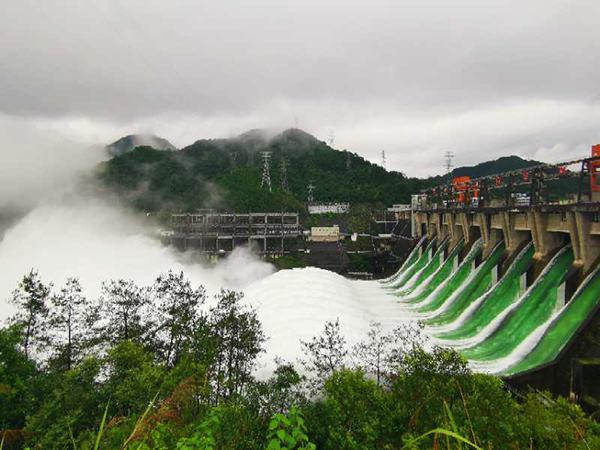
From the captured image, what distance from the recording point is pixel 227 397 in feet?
45.2

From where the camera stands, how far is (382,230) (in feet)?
214

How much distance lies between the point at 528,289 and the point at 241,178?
73.6m

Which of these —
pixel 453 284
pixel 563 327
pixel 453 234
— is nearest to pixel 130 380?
pixel 563 327

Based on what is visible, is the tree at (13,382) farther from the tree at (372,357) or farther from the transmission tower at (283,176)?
the transmission tower at (283,176)

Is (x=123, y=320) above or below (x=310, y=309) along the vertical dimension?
above

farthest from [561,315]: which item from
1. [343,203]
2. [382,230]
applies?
[343,203]

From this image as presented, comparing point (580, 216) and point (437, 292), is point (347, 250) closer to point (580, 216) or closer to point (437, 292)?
point (437, 292)

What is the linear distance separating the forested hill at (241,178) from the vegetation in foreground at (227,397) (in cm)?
5452

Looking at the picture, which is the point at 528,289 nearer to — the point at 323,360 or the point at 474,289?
the point at 474,289

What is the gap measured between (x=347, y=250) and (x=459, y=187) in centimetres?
1783

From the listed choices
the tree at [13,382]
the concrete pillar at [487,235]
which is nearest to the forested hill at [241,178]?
the concrete pillar at [487,235]

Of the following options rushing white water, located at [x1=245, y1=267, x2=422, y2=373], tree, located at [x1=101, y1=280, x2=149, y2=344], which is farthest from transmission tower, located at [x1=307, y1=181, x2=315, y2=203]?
tree, located at [x1=101, y1=280, x2=149, y2=344]

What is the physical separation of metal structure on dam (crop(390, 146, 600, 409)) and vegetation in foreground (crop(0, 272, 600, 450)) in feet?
7.15

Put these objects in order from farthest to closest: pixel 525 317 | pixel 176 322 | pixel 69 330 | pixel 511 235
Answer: pixel 511 235 → pixel 525 317 → pixel 69 330 → pixel 176 322
